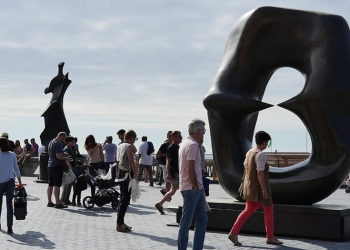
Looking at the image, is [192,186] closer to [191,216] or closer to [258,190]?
[191,216]

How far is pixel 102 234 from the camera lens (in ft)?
33.7

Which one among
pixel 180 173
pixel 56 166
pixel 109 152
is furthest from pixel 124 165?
pixel 109 152

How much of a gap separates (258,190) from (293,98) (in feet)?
6.03

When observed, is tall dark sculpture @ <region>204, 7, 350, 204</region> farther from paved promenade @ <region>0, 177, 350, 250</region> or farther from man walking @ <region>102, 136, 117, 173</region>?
man walking @ <region>102, 136, 117, 173</region>

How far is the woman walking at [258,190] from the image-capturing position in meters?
9.06

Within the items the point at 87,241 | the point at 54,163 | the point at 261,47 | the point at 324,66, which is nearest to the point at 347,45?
the point at 324,66

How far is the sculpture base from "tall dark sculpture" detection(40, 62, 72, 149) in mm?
16176

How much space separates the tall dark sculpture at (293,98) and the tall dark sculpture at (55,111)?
50.2 feet

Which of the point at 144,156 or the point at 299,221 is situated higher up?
the point at 144,156

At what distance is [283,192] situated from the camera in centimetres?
1030

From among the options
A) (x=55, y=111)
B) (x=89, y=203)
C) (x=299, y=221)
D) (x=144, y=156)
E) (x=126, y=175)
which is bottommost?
(x=89, y=203)

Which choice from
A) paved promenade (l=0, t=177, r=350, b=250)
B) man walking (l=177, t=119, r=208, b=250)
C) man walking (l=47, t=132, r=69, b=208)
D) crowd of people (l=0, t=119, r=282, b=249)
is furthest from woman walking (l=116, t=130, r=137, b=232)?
man walking (l=47, t=132, r=69, b=208)

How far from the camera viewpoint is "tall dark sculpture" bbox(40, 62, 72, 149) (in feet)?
84.2

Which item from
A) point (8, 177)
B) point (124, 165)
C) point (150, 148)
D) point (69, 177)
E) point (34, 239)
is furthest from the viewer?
point (150, 148)
